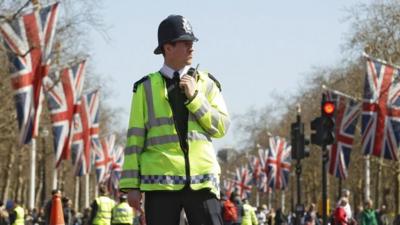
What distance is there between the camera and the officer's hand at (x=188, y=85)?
680 centimetres

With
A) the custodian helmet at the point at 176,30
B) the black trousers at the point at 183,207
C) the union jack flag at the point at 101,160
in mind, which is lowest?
the union jack flag at the point at 101,160

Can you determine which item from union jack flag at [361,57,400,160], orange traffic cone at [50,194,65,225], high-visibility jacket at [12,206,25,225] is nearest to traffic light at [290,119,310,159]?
high-visibility jacket at [12,206,25,225]

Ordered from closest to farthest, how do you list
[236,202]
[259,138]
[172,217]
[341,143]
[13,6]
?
[172,217] → [236,202] → [13,6] → [341,143] → [259,138]

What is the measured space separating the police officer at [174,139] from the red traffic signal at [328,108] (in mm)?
19338

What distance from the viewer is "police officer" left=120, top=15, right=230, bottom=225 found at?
6.83 meters

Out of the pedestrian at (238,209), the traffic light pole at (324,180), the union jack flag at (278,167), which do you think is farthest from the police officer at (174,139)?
the union jack flag at (278,167)

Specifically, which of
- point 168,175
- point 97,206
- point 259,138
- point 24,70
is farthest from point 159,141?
point 259,138

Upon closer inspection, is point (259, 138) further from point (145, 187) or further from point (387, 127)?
point (145, 187)

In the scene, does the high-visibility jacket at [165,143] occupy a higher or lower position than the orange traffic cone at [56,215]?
higher

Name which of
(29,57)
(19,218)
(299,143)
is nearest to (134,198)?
(19,218)

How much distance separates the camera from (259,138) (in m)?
143

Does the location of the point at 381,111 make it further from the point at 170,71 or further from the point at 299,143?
the point at 170,71

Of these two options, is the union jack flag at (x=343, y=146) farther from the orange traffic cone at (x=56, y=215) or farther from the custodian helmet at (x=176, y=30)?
the custodian helmet at (x=176, y=30)

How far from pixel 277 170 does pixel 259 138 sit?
69.7 metres
